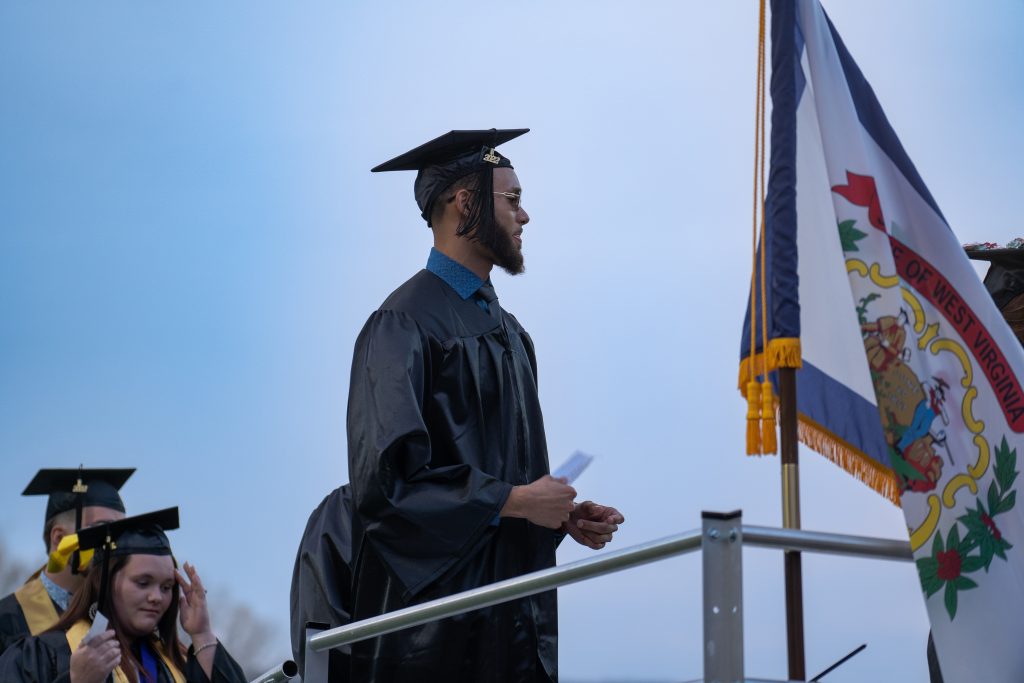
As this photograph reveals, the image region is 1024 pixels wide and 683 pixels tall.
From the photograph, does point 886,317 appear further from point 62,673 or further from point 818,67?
point 62,673

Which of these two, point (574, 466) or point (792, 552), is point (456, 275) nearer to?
point (574, 466)

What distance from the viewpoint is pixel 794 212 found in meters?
2.63

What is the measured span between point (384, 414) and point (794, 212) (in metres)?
0.89

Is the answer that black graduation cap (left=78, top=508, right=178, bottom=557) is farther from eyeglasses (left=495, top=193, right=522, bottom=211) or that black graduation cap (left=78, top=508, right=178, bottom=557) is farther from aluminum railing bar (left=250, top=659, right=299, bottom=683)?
eyeglasses (left=495, top=193, right=522, bottom=211)

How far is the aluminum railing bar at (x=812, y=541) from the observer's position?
2064 millimetres

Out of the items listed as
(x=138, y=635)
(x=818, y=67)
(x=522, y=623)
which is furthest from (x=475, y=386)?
(x=138, y=635)

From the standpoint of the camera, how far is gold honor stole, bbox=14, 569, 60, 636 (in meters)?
4.33

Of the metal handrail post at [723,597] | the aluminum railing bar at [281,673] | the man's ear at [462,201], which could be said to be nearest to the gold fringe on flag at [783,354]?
the metal handrail post at [723,597]

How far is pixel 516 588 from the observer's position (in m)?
2.21

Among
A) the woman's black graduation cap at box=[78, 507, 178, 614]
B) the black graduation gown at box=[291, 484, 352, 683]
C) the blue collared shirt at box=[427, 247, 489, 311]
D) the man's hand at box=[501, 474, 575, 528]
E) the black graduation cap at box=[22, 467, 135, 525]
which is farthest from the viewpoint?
the black graduation cap at box=[22, 467, 135, 525]

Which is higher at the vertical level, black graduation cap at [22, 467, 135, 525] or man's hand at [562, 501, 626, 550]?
black graduation cap at [22, 467, 135, 525]

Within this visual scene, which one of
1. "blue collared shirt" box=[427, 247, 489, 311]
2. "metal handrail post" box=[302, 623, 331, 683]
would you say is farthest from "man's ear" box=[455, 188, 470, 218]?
"metal handrail post" box=[302, 623, 331, 683]

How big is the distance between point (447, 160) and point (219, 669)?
1878 mm

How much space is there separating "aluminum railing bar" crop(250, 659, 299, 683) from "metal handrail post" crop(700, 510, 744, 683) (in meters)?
1.06
